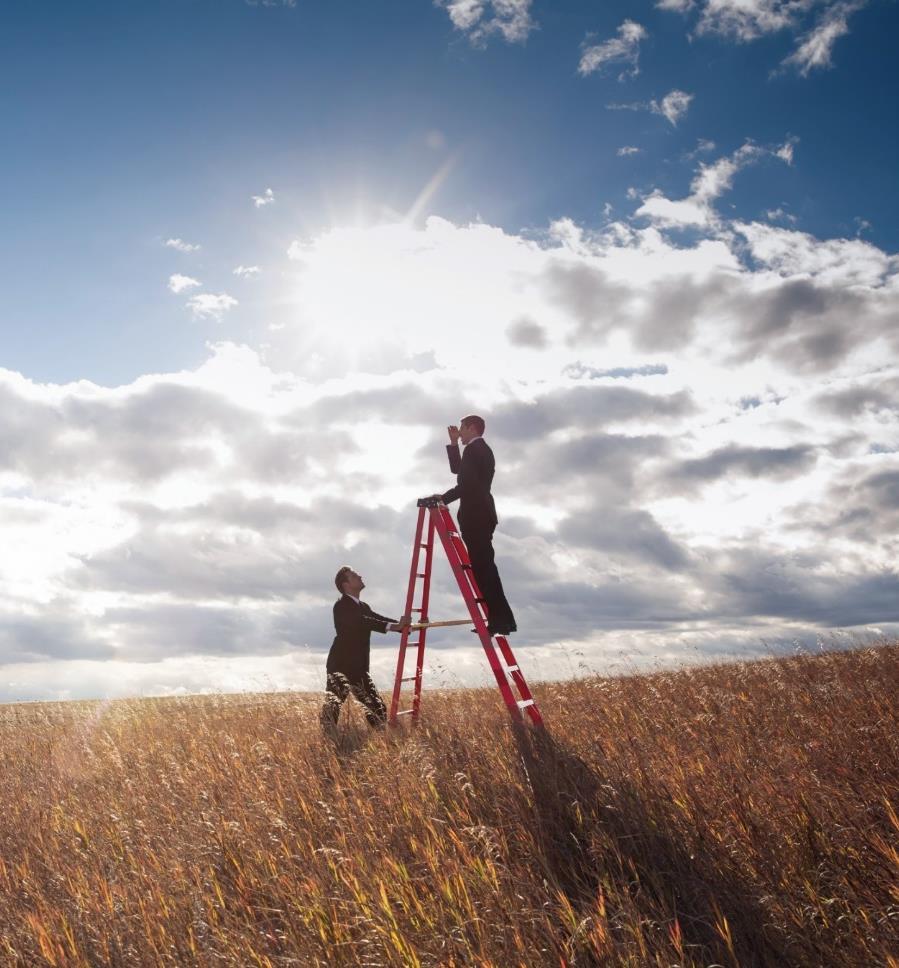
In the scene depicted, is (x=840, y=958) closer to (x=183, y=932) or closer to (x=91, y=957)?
(x=183, y=932)

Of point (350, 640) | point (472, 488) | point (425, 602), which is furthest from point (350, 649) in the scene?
point (472, 488)

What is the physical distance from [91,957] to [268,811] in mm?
1371

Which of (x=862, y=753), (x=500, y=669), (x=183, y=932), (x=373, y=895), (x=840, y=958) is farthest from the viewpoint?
(x=500, y=669)

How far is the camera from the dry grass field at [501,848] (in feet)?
10.4

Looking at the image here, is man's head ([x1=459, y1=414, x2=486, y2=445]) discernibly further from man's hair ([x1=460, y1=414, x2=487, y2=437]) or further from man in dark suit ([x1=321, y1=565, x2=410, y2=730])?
man in dark suit ([x1=321, y1=565, x2=410, y2=730])

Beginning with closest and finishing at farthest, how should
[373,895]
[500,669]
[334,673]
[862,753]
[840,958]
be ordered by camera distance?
[840,958] → [373,895] → [862,753] → [500,669] → [334,673]

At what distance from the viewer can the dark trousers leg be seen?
679 centimetres

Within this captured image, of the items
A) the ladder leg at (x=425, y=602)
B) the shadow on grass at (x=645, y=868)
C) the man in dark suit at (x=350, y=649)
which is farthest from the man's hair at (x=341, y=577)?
the shadow on grass at (x=645, y=868)

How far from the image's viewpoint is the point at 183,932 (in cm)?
388

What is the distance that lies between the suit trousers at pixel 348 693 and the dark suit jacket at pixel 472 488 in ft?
9.31

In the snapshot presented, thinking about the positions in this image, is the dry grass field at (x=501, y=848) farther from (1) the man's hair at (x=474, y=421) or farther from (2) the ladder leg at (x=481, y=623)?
(1) the man's hair at (x=474, y=421)

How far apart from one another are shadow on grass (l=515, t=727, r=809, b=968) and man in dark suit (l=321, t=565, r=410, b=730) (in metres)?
4.35

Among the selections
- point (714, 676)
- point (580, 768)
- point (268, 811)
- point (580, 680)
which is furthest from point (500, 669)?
point (580, 680)

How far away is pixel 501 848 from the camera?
3.95 metres
